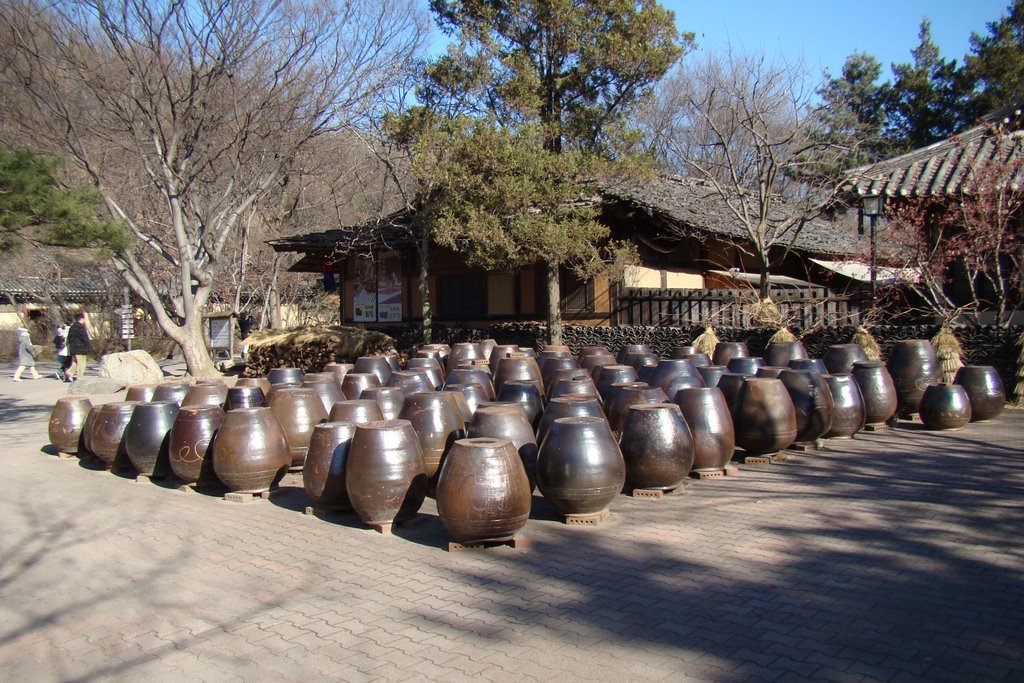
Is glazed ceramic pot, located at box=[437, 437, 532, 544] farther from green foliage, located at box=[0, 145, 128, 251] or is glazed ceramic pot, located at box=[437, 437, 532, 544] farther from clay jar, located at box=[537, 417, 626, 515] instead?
green foliage, located at box=[0, 145, 128, 251]

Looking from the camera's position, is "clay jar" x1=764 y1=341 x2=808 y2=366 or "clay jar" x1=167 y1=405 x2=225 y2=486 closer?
"clay jar" x1=167 y1=405 x2=225 y2=486

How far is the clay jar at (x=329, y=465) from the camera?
6.61 meters

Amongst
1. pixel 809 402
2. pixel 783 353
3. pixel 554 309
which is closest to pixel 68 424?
pixel 809 402

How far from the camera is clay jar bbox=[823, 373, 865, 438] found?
360 inches

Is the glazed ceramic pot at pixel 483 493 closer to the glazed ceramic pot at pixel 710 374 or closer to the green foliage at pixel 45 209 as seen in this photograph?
the glazed ceramic pot at pixel 710 374

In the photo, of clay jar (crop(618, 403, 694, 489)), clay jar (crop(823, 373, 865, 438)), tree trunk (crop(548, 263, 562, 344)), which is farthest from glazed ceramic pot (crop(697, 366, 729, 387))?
tree trunk (crop(548, 263, 562, 344))

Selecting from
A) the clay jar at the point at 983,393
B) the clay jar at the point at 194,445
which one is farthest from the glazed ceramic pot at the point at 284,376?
the clay jar at the point at 983,393

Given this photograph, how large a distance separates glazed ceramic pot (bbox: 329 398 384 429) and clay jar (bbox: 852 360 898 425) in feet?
18.6

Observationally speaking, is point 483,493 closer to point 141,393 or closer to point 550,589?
point 550,589

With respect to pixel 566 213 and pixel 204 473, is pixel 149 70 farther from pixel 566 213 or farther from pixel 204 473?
pixel 204 473

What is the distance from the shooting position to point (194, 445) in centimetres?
764

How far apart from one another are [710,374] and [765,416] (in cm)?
156

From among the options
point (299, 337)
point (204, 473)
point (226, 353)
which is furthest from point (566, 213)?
point (226, 353)

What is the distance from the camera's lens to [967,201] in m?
13.6
